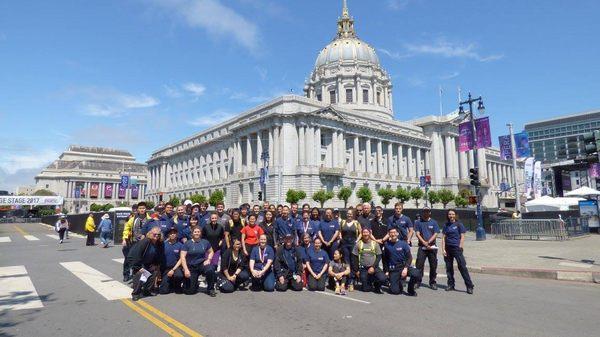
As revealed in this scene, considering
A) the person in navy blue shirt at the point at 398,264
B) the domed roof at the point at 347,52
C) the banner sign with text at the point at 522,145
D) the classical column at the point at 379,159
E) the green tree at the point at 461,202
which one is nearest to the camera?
the person in navy blue shirt at the point at 398,264

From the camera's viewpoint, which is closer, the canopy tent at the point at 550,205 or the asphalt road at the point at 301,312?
the asphalt road at the point at 301,312

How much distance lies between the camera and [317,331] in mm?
6621

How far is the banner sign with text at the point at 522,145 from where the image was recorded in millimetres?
34688

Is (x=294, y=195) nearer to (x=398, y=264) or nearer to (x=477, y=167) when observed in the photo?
(x=477, y=167)

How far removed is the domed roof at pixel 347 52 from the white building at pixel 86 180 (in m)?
71.9

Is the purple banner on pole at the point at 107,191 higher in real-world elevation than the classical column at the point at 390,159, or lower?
lower

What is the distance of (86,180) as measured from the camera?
13338 centimetres

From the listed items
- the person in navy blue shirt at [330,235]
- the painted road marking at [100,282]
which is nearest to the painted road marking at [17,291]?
the painted road marking at [100,282]

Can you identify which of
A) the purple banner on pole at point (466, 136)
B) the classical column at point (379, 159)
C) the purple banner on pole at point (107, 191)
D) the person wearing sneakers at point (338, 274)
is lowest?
the person wearing sneakers at point (338, 274)

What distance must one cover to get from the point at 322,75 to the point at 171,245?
305 ft

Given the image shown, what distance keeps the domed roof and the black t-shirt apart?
9193cm

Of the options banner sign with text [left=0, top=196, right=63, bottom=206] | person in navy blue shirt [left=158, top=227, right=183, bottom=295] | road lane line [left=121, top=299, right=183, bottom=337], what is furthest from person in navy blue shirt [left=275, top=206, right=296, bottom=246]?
banner sign with text [left=0, top=196, right=63, bottom=206]

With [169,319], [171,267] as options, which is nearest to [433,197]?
[171,267]

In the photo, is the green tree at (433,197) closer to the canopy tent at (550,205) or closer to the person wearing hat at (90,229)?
the canopy tent at (550,205)
